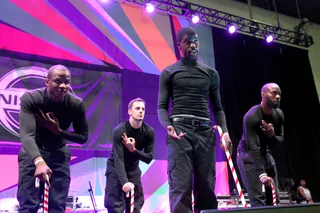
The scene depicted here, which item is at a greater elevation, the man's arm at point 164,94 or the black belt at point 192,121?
the man's arm at point 164,94

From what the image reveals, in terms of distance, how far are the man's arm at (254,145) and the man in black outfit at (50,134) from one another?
5.00 ft

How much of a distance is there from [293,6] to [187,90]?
8.02 m

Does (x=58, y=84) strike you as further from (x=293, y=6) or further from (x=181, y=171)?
(x=293, y=6)

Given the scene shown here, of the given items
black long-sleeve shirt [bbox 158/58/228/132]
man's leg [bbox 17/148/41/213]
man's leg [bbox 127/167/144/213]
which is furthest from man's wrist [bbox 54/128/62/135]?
man's leg [bbox 127/167/144/213]

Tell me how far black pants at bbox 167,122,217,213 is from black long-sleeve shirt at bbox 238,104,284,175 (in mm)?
1090

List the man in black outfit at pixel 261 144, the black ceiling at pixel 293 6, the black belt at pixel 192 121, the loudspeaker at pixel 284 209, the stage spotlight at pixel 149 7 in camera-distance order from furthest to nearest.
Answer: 1. the black ceiling at pixel 293 6
2. the stage spotlight at pixel 149 7
3. the man in black outfit at pixel 261 144
4. the black belt at pixel 192 121
5. the loudspeaker at pixel 284 209

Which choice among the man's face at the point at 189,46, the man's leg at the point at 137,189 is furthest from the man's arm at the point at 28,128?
the man's leg at the point at 137,189

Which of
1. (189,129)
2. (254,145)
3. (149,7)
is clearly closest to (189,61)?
(189,129)

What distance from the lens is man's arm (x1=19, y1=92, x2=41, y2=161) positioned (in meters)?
2.04

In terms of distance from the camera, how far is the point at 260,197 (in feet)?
9.98

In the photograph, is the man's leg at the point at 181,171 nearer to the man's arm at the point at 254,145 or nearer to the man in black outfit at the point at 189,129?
the man in black outfit at the point at 189,129

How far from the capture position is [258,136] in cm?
318

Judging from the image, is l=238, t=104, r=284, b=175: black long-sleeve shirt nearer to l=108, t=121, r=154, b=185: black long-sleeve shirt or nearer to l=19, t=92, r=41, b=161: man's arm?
l=108, t=121, r=154, b=185: black long-sleeve shirt

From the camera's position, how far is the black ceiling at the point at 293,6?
886 centimetres
